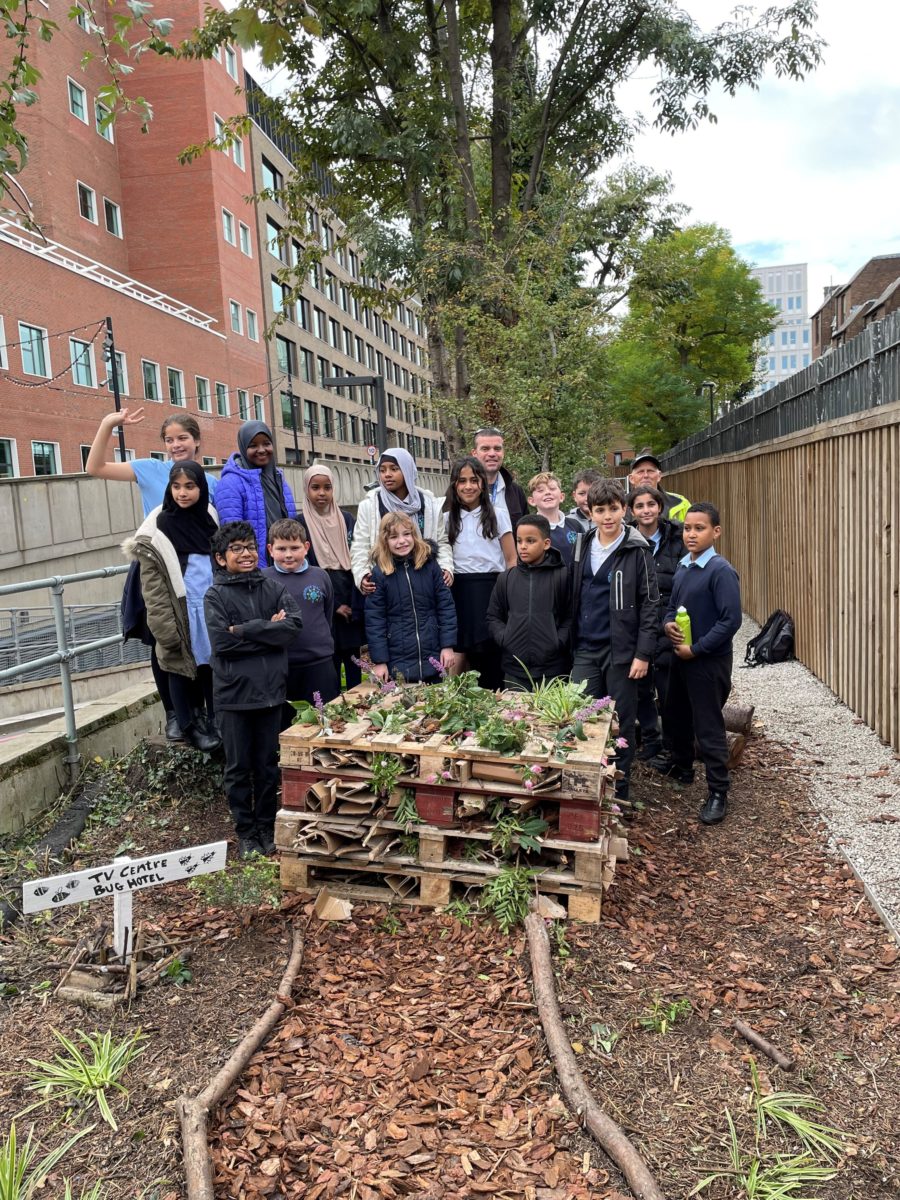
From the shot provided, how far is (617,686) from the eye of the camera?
4.90 metres

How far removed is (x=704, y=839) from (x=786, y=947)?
115 cm

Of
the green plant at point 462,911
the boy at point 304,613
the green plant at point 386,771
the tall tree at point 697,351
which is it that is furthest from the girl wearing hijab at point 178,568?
the tall tree at point 697,351

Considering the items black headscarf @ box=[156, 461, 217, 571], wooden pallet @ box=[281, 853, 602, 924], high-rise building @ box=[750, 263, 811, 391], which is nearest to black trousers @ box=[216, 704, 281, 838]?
wooden pallet @ box=[281, 853, 602, 924]

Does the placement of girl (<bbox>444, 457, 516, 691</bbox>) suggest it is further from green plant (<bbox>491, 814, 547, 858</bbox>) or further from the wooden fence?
the wooden fence

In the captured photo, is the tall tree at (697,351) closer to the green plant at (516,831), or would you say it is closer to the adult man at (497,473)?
the adult man at (497,473)

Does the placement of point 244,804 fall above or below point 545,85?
below

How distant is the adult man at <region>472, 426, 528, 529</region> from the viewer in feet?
18.6

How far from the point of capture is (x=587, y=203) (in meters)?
15.3

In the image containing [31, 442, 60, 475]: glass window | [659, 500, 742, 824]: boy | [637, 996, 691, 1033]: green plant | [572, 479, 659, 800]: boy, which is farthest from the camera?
[31, 442, 60, 475]: glass window

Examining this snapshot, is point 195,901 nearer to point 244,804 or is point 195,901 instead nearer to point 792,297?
point 244,804

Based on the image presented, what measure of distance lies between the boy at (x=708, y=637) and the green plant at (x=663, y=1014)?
1.95m

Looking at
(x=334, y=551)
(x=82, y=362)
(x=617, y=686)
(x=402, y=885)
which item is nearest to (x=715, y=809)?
(x=617, y=686)

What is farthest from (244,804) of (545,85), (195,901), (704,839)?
(545,85)

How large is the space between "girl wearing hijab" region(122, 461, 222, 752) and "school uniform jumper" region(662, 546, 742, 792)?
9.51 feet
